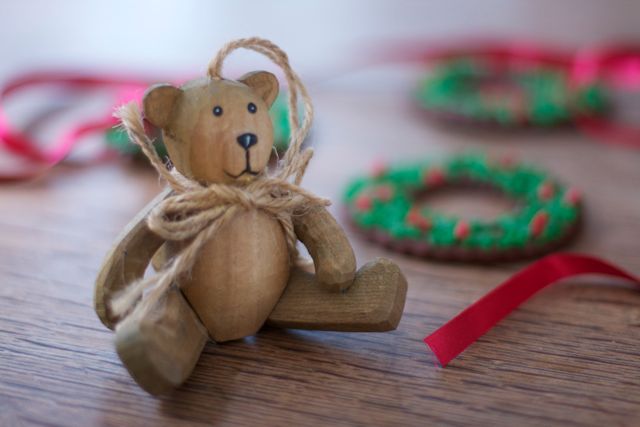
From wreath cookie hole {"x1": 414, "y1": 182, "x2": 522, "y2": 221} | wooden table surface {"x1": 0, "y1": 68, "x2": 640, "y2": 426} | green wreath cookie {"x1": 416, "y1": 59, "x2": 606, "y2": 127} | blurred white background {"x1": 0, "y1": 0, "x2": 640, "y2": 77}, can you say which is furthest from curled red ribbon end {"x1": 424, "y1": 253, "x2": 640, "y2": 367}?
blurred white background {"x1": 0, "y1": 0, "x2": 640, "y2": 77}

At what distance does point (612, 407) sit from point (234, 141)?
0.31m

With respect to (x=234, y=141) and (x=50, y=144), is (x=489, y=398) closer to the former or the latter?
(x=234, y=141)

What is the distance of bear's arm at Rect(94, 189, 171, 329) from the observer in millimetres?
535

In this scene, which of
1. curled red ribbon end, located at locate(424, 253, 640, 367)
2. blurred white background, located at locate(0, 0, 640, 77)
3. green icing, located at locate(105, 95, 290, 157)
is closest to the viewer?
curled red ribbon end, located at locate(424, 253, 640, 367)

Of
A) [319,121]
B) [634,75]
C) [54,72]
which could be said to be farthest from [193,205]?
[634,75]

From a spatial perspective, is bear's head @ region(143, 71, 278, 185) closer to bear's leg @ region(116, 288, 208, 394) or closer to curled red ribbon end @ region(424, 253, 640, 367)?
bear's leg @ region(116, 288, 208, 394)

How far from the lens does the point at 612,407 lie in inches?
21.1

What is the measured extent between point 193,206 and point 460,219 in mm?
349

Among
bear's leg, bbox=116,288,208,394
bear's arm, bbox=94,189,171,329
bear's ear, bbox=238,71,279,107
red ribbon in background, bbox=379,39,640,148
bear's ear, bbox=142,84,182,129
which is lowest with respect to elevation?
bear's leg, bbox=116,288,208,394

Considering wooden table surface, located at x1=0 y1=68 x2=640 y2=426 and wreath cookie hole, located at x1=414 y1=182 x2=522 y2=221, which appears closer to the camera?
wooden table surface, located at x1=0 y1=68 x2=640 y2=426

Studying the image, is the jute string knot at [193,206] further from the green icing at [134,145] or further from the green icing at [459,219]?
the green icing at [134,145]

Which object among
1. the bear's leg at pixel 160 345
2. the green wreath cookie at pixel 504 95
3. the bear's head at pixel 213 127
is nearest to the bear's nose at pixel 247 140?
the bear's head at pixel 213 127

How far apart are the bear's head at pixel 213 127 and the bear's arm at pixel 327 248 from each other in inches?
2.3

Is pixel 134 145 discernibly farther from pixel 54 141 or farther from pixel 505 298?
pixel 505 298
